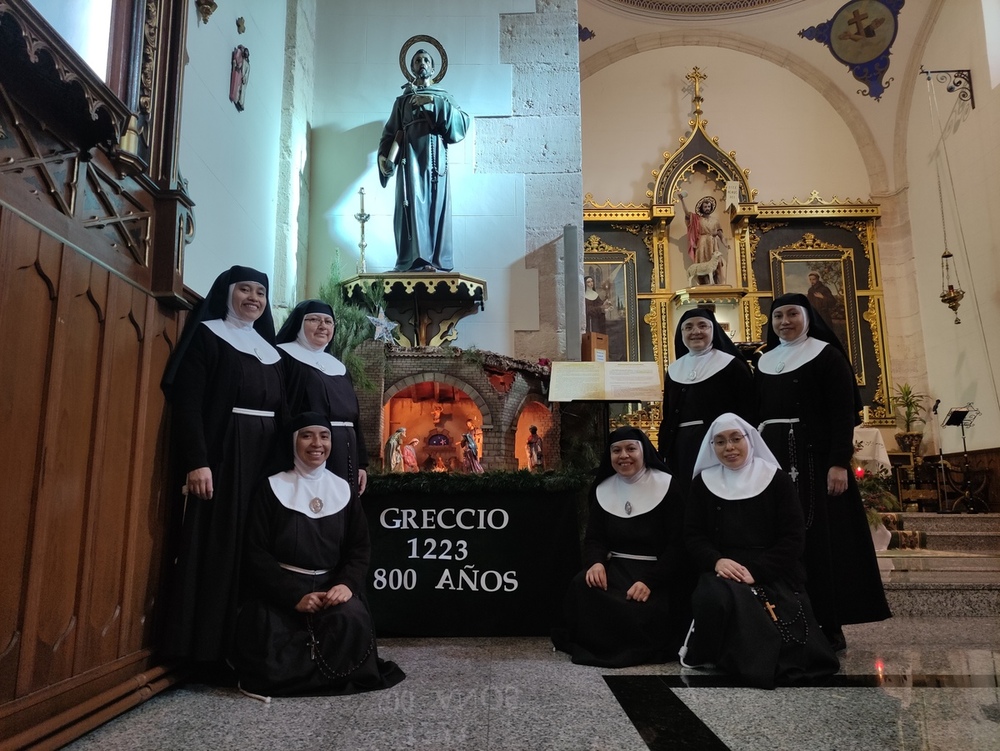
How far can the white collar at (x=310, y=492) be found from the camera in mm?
3375

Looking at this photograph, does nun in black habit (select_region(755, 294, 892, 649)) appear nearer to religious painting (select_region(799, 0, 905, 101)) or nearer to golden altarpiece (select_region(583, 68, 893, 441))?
golden altarpiece (select_region(583, 68, 893, 441))

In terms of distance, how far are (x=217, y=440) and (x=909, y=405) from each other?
39.1 feet

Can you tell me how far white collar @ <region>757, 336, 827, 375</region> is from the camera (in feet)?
13.4

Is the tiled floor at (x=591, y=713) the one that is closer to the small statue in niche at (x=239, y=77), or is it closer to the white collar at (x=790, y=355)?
the white collar at (x=790, y=355)

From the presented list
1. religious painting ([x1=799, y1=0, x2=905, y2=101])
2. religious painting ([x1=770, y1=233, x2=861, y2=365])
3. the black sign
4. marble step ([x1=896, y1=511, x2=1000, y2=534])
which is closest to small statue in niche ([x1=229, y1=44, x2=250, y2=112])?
the black sign

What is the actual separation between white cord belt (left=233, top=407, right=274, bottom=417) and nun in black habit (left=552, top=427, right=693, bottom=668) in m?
1.79

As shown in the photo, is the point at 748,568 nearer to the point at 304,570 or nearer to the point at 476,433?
the point at 304,570

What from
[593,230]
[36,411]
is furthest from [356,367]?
[593,230]

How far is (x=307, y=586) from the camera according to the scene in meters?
3.30

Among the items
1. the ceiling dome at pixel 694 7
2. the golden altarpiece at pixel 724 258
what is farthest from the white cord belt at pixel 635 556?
the ceiling dome at pixel 694 7

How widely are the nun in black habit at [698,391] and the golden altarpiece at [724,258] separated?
27.7ft

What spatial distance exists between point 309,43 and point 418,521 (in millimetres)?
5833

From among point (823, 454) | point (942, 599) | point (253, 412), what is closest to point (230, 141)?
point (253, 412)

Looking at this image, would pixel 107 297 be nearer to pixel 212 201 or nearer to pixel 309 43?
pixel 212 201
